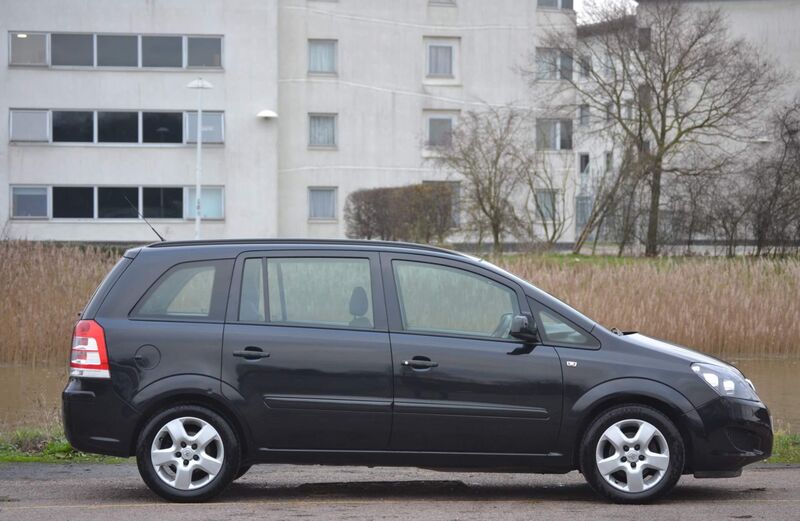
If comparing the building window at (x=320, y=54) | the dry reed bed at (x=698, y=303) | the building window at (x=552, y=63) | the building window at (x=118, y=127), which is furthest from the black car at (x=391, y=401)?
the building window at (x=320, y=54)

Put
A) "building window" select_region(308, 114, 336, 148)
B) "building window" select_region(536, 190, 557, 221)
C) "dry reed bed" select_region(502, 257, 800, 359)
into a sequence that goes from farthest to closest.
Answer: "building window" select_region(308, 114, 336, 148)
"building window" select_region(536, 190, 557, 221)
"dry reed bed" select_region(502, 257, 800, 359)

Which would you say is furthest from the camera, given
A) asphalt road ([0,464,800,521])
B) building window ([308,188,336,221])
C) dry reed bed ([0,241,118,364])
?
building window ([308,188,336,221])

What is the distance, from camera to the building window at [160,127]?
45375mm

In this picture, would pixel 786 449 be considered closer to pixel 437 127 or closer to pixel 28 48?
pixel 437 127

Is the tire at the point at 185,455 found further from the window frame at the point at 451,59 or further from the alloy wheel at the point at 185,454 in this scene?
the window frame at the point at 451,59

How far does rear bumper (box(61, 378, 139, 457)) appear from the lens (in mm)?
7980

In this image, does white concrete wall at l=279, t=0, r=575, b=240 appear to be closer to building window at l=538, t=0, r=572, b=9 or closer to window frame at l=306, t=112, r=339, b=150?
window frame at l=306, t=112, r=339, b=150

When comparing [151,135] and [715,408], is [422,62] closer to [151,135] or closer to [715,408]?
[151,135]

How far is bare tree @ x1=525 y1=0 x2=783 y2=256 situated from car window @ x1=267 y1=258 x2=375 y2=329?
84.7ft

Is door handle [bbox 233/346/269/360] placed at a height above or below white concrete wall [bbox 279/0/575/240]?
below

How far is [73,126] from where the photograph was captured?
149 feet

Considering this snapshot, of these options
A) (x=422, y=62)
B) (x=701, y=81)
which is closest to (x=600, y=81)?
(x=701, y=81)

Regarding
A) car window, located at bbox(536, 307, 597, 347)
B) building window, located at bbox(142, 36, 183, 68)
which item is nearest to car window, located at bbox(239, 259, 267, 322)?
car window, located at bbox(536, 307, 597, 347)

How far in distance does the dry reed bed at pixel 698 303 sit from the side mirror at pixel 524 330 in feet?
36.2
